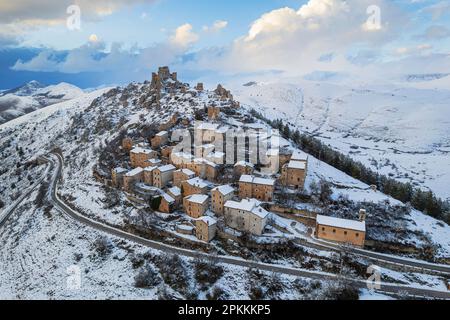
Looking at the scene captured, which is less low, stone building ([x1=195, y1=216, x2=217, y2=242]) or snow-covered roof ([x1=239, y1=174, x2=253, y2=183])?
snow-covered roof ([x1=239, y1=174, x2=253, y2=183])

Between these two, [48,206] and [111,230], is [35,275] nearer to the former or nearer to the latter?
[111,230]

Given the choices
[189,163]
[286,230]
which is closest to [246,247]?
[286,230]

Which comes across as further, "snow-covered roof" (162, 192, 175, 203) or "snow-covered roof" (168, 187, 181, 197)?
"snow-covered roof" (168, 187, 181, 197)

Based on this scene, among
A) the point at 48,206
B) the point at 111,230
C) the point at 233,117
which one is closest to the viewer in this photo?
the point at 111,230

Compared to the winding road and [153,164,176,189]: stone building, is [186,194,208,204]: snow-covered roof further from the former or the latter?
[153,164,176,189]: stone building

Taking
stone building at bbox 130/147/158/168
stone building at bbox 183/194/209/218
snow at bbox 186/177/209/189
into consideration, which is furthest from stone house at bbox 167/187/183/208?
stone building at bbox 130/147/158/168

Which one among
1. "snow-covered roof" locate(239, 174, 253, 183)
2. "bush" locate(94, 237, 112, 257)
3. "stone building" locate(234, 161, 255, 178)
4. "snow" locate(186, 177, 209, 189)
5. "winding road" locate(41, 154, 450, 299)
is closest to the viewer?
"winding road" locate(41, 154, 450, 299)

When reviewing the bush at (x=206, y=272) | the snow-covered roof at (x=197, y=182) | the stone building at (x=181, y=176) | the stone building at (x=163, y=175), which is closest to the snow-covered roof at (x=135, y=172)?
the stone building at (x=163, y=175)

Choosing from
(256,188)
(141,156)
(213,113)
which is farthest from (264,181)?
(213,113)
